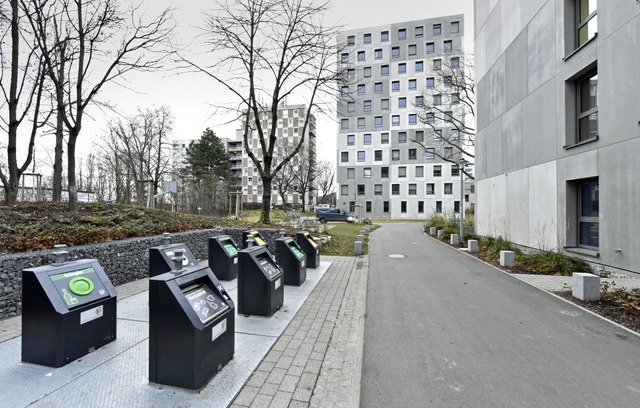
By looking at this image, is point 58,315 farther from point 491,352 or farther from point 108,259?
point 491,352

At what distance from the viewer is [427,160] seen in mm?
47406

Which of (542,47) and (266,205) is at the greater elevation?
(542,47)

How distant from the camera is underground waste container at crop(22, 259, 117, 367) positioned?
329cm

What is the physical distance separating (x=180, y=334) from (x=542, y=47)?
14.3 metres

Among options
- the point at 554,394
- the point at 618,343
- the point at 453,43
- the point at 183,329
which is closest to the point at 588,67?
the point at 618,343

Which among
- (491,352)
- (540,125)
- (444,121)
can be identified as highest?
(444,121)

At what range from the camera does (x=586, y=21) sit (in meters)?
9.72

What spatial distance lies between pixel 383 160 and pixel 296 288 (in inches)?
1727

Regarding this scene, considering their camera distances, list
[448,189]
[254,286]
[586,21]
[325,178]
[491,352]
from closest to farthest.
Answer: [491,352] < [254,286] < [586,21] < [448,189] < [325,178]

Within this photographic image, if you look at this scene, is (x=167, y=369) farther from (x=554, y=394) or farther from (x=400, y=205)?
(x=400, y=205)

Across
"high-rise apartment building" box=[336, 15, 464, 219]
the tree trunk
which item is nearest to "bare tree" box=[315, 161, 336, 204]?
"high-rise apartment building" box=[336, 15, 464, 219]

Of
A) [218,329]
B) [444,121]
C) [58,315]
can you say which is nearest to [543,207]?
[218,329]

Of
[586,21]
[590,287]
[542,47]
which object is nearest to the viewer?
[590,287]

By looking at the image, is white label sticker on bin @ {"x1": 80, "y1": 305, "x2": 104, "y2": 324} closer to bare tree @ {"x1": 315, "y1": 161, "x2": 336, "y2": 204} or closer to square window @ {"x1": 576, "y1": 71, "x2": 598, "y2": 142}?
square window @ {"x1": 576, "y1": 71, "x2": 598, "y2": 142}
